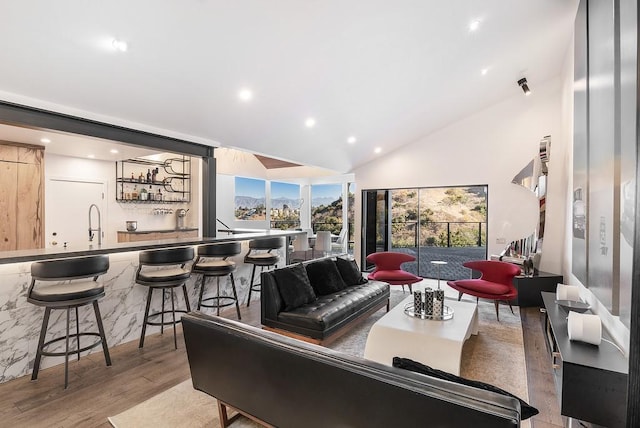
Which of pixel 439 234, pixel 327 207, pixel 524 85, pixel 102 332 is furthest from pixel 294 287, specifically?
pixel 327 207

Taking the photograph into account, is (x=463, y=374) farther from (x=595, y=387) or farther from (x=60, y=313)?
(x=60, y=313)

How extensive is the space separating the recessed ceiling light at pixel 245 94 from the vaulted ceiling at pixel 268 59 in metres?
0.05

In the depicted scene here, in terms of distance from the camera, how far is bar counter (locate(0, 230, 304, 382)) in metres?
2.73

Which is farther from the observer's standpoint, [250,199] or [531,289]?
[250,199]

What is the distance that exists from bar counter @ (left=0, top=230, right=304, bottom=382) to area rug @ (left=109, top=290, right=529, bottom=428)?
0.99m

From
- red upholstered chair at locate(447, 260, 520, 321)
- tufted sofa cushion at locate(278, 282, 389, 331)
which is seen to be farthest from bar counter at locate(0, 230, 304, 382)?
red upholstered chair at locate(447, 260, 520, 321)

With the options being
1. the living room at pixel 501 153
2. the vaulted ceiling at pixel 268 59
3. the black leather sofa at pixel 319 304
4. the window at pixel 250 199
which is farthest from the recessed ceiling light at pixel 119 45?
the window at pixel 250 199

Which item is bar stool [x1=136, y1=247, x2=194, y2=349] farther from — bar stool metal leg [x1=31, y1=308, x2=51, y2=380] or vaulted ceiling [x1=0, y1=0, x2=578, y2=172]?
vaulted ceiling [x1=0, y1=0, x2=578, y2=172]

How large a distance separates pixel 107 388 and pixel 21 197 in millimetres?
4056

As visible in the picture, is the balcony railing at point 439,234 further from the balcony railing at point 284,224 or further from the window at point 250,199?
the window at point 250,199

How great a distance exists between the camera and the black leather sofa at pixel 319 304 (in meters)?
3.28

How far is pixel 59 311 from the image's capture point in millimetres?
3043

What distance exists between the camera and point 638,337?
52.6 inches

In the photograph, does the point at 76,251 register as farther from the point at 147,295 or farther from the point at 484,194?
the point at 484,194
